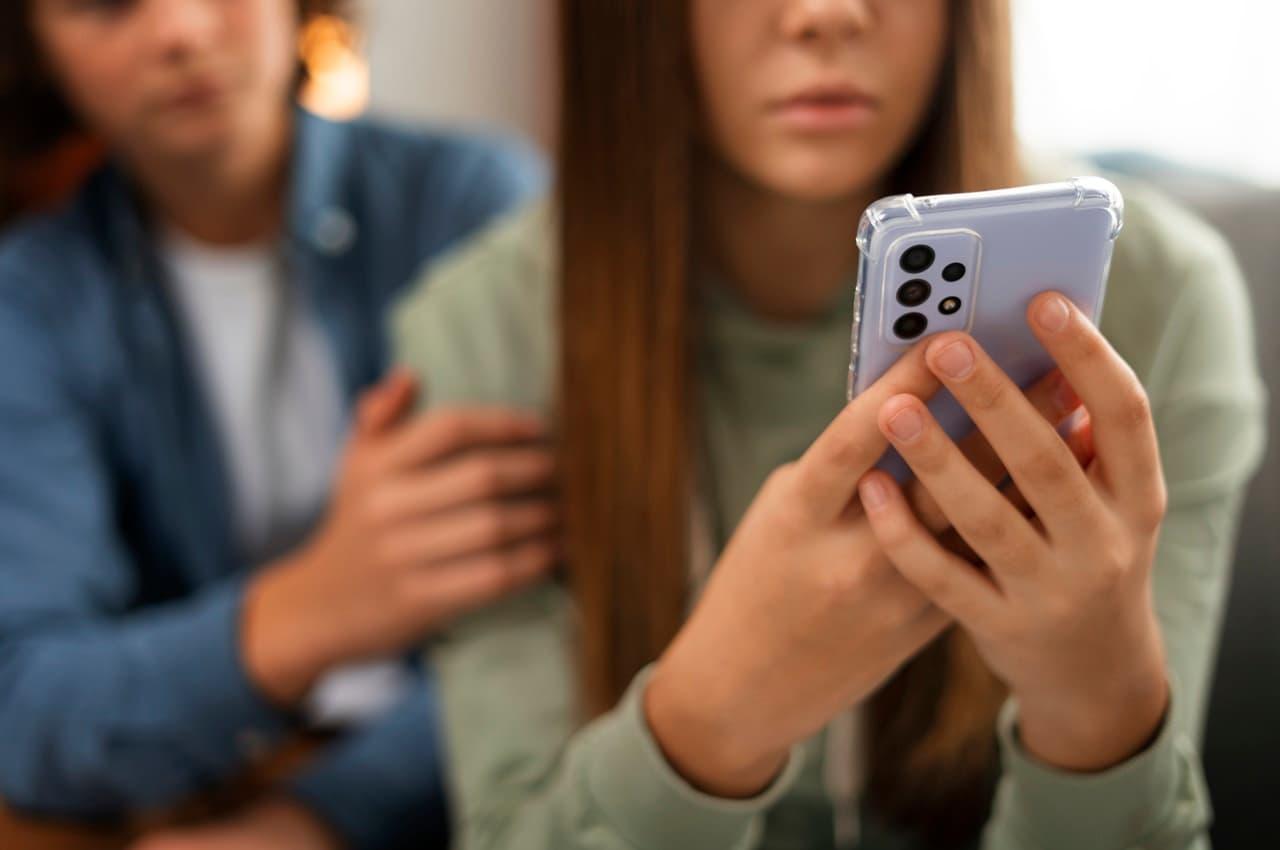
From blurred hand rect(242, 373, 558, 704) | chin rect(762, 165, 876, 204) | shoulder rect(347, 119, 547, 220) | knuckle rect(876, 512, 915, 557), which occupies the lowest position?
blurred hand rect(242, 373, 558, 704)

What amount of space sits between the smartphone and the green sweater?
7 cm

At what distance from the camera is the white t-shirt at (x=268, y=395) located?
33.9 inches

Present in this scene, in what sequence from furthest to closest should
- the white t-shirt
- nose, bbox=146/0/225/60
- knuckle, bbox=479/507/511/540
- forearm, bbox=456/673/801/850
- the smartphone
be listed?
the white t-shirt < nose, bbox=146/0/225/60 < knuckle, bbox=479/507/511/540 < forearm, bbox=456/673/801/850 < the smartphone

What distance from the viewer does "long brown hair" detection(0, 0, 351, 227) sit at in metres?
0.91

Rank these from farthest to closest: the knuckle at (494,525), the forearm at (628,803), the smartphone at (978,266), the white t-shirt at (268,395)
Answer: the white t-shirt at (268,395) → the knuckle at (494,525) → the forearm at (628,803) → the smartphone at (978,266)

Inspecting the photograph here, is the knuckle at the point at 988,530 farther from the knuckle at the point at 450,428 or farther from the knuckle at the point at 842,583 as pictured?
the knuckle at the point at 450,428

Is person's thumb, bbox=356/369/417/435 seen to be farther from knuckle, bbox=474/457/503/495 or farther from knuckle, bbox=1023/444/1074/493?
knuckle, bbox=1023/444/1074/493

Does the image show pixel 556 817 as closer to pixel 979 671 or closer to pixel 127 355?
pixel 979 671

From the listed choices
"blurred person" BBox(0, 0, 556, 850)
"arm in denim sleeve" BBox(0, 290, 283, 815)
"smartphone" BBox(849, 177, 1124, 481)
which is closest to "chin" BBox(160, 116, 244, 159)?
"blurred person" BBox(0, 0, 556, 850)

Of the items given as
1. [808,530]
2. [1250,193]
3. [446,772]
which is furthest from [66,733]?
→ [1250,193]

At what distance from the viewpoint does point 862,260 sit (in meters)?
0.32

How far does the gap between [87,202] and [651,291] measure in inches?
20.9

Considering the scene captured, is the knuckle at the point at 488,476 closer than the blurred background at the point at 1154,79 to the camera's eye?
No

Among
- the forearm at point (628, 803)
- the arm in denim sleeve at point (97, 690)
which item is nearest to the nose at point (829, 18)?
the forearm at point (628, 803)
